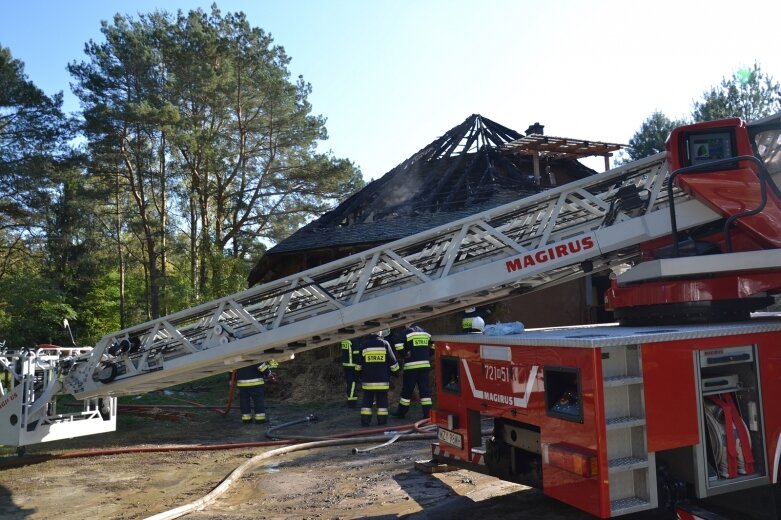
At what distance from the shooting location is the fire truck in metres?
3.47

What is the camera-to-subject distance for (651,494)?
3398 mm

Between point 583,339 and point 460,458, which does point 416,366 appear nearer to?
point 460,458

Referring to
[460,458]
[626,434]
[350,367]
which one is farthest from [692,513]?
[350,367]

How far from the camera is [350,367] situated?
1079 centimetres

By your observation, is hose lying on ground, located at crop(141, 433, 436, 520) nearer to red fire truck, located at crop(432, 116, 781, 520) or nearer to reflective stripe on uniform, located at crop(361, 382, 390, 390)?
reflective stripe on uniform, located at crop(361, 382, 390, 390)

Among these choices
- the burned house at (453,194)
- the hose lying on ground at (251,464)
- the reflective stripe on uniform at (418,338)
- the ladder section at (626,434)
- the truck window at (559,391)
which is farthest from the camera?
the burned house at (453,194)

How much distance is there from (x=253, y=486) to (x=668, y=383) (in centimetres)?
410

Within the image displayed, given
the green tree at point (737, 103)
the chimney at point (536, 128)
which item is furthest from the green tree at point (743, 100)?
the chimney at point (536, 128)

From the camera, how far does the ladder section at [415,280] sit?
5.56 m

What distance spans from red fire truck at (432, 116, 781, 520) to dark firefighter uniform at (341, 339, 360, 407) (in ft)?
18.2

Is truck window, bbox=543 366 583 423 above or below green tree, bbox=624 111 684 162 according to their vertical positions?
below

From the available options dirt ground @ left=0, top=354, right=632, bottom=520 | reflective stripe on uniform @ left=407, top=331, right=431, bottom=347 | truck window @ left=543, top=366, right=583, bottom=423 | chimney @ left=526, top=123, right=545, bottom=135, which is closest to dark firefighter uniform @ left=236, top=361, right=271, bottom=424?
dirt ground @ left=0, top=354, right=632, bottom=520

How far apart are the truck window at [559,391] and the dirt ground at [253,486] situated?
4.59 feet

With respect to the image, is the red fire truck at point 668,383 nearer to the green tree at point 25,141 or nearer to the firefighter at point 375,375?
the firefighter at point 375,375
